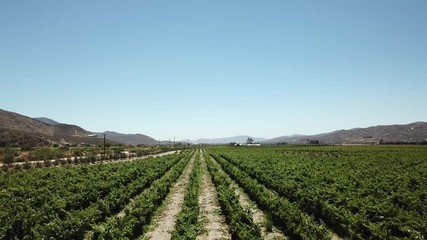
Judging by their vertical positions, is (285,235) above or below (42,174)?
below

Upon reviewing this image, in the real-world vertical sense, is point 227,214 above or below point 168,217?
above

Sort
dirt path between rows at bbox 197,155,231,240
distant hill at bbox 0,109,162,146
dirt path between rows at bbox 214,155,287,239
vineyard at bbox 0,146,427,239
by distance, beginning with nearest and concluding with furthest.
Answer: vineyard at bbox 0,146,427,239, dirt path between rows at bbox 214,155,287,239, dirt path between rows at bbox 197,155,231,240, distant hill at bbox 0,109,162,146

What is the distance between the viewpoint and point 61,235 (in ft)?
37.0

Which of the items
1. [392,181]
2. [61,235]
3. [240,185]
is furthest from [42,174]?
[392,181]

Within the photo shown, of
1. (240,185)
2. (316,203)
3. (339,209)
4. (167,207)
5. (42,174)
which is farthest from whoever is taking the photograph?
(42,174)

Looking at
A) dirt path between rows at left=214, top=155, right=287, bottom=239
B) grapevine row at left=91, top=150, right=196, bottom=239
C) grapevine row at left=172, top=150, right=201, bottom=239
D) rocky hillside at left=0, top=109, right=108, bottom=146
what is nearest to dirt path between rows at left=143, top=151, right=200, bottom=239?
grapevine row at left=91, top=150, right=196, bottom=239

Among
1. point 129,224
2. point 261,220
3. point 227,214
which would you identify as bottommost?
point 261,220

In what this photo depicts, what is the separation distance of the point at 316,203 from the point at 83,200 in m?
12.1

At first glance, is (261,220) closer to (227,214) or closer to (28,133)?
(227,214)

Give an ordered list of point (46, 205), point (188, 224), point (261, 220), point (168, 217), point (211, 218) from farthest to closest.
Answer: point (168, 217)
point (211, 218)
point (261, 220)
point (46, 205)
point (188, 224)

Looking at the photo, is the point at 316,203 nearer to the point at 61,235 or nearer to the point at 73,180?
the point at 61,235

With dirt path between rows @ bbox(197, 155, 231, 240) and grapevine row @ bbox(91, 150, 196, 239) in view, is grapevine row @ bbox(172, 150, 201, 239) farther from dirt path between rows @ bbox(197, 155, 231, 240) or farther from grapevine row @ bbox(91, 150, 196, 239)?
grapevine row @ bbox(91, 150, 196, 239)

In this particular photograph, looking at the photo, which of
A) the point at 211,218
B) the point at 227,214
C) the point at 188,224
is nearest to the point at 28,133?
the point at 211,218

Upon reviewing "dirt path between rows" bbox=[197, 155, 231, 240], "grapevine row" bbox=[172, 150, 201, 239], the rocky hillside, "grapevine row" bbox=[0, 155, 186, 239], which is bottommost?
"dirt path between rows" bbox=[197, 155, 231, 240]
